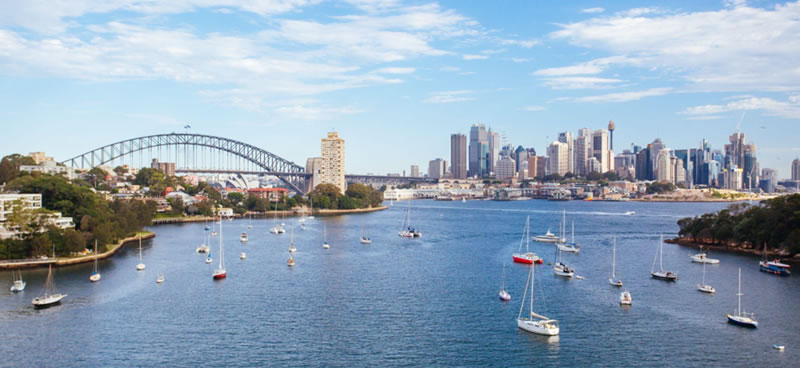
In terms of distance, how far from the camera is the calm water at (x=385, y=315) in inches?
642

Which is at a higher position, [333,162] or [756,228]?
[333,162]

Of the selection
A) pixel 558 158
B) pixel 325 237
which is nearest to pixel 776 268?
pixel 325 237

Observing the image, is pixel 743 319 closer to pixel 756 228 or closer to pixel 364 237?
pixel 756 228

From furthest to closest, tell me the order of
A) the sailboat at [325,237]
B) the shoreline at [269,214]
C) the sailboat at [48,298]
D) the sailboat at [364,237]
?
the shoreline at [269,214], the sailboat at [364,237], the sailboat at [325,237], the sailboat at [48,298]

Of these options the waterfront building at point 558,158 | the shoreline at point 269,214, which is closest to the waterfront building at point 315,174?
the shoreline at point 269,214

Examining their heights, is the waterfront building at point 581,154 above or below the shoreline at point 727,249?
above

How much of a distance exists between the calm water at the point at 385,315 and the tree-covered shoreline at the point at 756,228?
192 cm

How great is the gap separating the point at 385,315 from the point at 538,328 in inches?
186

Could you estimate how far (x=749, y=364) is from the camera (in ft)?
51.5

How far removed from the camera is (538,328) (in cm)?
1802

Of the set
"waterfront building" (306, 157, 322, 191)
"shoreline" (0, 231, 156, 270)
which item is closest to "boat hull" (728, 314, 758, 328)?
"shoreline" (0, 231, 156, 270)

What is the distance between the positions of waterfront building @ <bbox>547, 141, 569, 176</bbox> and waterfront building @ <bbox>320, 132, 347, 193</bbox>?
105599 mm

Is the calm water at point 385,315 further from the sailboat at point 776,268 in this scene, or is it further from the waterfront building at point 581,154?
the waterfront building at point 581,154

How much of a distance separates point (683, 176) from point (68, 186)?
173 meters
